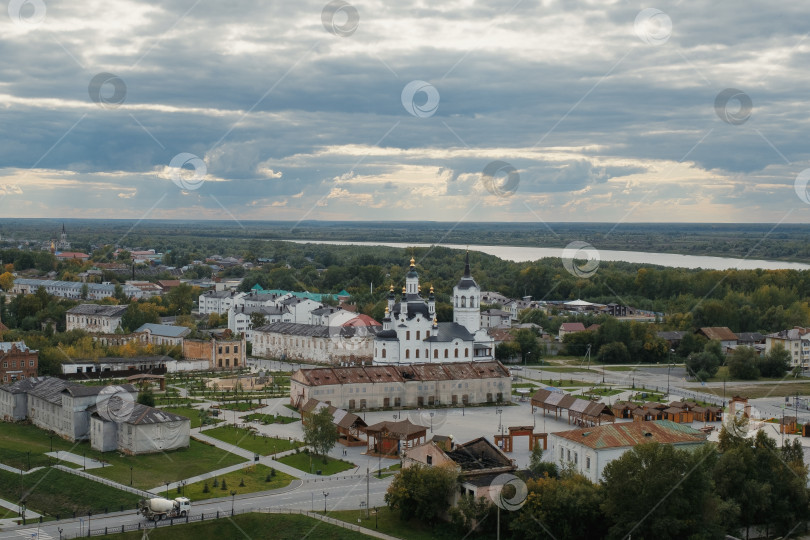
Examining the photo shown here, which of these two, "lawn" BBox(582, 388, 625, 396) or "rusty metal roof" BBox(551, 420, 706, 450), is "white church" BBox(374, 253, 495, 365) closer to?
"lawn" BBox(582, 388, 625, 396)

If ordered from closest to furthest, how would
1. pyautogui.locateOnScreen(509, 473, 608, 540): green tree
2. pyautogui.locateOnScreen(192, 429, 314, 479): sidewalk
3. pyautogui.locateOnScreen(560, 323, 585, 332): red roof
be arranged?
pyautogui.locateOnScreen(509, 473, 608, 540): green tree < pyautogui.locateOnScreen(192, 429, 314, 479): sidewalk < pyautogui.locateOnScreen(560, 323, 585, 332): red roof

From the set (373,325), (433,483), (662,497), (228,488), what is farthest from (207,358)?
(662,497)

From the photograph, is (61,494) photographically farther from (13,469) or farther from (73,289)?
(73,289)

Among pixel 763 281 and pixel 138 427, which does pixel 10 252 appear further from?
pixel 138 427

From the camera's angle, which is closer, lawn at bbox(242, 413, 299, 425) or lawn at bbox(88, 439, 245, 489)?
lawn at bbox(88, 439, 245, 489)

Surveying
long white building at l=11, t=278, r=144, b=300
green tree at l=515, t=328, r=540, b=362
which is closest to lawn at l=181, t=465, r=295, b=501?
green tree at l=515, t=328, r=540, b=362

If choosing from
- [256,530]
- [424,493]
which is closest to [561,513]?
[424,493]
